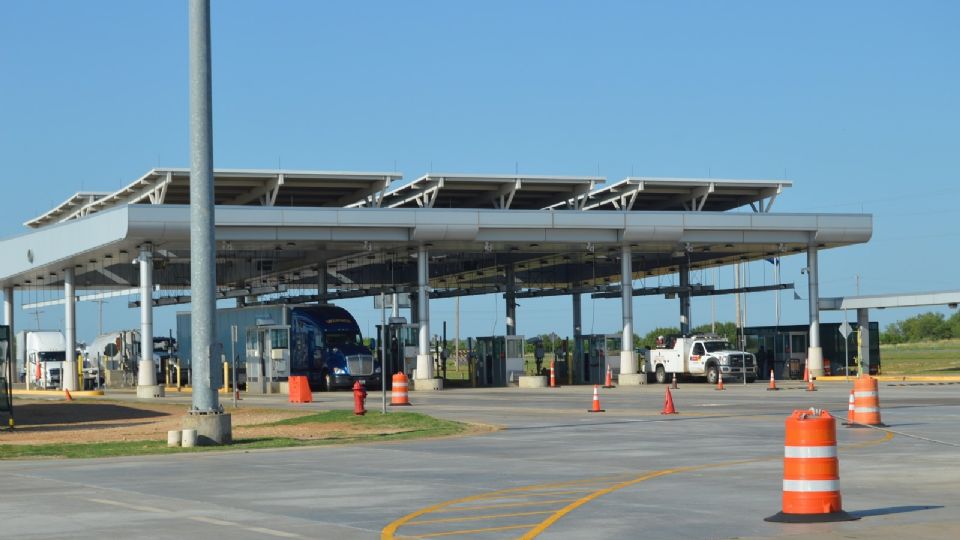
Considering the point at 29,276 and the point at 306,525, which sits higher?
the point at 29,276

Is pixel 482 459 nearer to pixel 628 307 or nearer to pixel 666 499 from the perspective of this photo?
pixel 666 499

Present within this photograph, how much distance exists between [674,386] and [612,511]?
144 feet

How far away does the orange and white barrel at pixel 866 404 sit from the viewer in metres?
26.3

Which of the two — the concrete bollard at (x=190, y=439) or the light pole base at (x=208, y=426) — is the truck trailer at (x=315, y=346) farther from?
the concrete bollard at (x=190, y=439)

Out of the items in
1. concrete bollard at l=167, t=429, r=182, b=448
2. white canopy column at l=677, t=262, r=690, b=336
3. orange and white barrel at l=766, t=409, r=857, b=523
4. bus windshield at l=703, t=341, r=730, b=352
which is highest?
white canopy column at l=677, t=262, r=690, b=336

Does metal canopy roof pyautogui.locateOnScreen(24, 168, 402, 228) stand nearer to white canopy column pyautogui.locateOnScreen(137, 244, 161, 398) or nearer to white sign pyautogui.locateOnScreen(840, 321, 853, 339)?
white canopy column pyautogui.locateOnScreen(137, 244, 161, 398)

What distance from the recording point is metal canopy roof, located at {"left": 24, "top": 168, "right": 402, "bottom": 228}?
57.5m

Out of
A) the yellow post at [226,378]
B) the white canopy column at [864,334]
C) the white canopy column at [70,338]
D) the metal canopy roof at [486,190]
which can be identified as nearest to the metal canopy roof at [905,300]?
the white canopy column at [864,334]

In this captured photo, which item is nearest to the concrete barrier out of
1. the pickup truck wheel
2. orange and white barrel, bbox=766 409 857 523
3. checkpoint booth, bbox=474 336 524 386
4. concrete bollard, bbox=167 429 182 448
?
checkpoint booth, bbox=474 336 524 386

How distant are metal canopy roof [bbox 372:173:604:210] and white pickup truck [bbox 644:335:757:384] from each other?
810 cm

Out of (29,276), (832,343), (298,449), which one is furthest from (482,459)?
(29,276)

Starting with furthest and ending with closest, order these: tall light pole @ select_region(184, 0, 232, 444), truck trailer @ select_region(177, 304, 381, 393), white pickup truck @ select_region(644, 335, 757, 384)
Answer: white pickup truck @ select_region(644, 335, 757, 384) → truck trailer @ select_region(177, 304, 381, 393) → tall light pole @ select_region(184, 0, 232, 444)

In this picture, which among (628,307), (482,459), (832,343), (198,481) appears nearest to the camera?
(198,481)

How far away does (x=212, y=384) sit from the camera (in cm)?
2414
